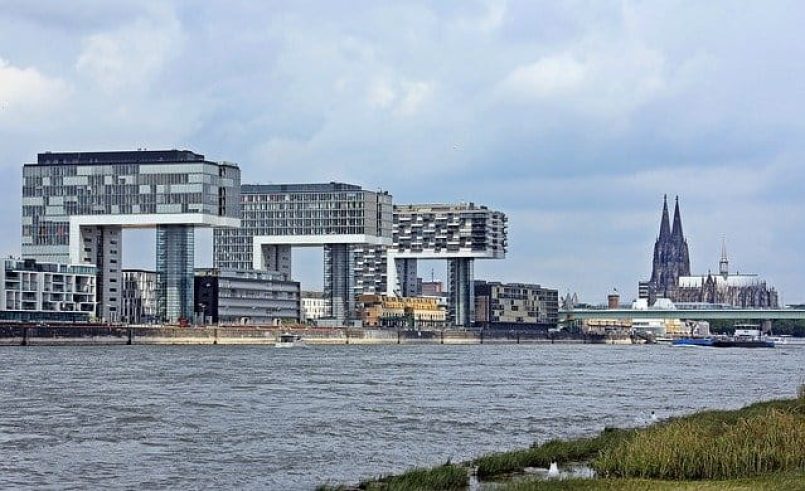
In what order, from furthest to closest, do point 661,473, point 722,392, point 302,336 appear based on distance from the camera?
point 302,336 < point 722,392 < point 661,473

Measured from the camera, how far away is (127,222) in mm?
181250

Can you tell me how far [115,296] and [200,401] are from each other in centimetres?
12411

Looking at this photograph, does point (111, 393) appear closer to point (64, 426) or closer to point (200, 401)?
point (200, 401)

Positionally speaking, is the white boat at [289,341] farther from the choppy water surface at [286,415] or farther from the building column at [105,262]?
the choppy water surface at [286,415]

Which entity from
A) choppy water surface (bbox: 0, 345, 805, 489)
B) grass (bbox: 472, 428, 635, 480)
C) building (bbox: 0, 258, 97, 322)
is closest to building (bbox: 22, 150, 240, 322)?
building (bbox: 0, 258, 97, 322)

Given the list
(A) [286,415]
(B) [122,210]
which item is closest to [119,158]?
(B) [122,210]

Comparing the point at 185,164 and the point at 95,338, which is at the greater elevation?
the point at 185,164

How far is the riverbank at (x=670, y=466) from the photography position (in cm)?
2995

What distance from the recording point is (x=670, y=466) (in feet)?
103

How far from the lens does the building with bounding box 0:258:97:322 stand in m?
165

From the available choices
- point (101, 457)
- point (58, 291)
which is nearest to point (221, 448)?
point (101, 457)

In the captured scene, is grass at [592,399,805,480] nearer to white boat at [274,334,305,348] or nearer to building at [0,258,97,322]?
building at [0,258,97,322]

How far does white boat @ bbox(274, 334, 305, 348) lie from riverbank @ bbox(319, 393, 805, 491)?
14257 cm

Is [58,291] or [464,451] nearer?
[464,451]
